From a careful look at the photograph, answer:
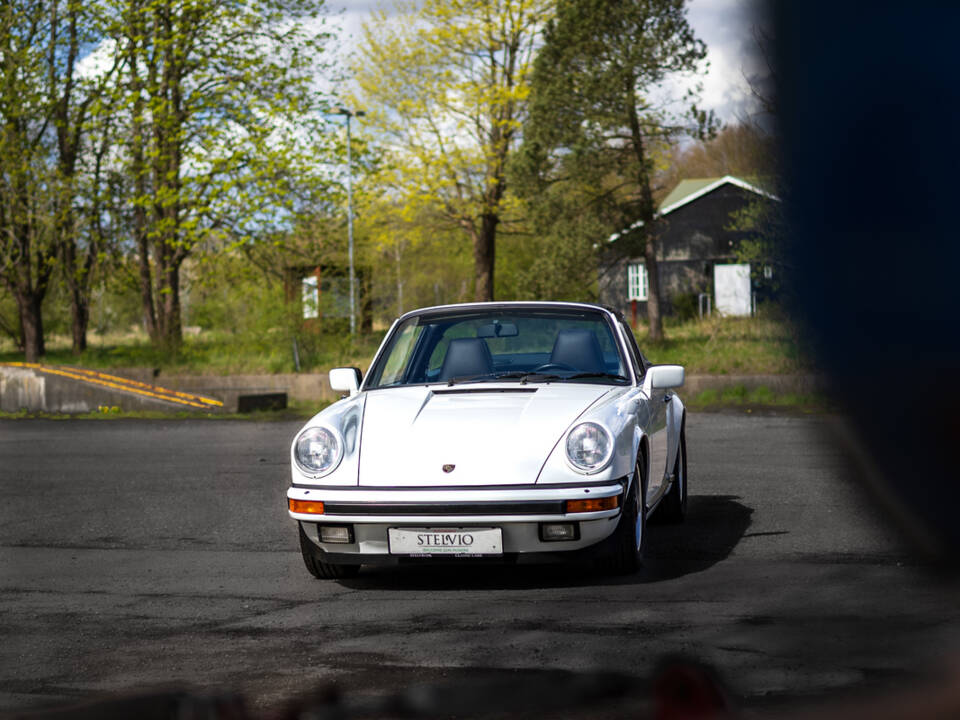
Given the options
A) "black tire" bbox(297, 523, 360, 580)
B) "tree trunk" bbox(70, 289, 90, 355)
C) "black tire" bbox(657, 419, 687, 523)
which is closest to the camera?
"black tire" bbox(297, 523, 360, 580)

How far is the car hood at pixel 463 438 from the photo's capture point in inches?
244

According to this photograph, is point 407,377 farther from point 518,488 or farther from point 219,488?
point 219,488

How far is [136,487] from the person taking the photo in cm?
1106

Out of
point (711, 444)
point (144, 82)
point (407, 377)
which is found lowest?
point (711, 444)

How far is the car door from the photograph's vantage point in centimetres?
732

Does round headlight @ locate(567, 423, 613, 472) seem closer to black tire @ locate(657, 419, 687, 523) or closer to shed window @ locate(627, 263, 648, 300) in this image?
black tire @ locate(657, 419, 687, 523)

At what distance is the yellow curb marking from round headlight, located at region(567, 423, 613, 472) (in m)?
15.6

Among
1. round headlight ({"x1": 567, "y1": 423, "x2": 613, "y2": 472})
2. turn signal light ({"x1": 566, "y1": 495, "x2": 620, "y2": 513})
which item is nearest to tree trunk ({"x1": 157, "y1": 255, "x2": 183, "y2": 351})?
round headlight ({"x1": 567, "y1": 423, "x2": 613, "y2": 472})

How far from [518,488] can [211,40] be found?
25848 mm

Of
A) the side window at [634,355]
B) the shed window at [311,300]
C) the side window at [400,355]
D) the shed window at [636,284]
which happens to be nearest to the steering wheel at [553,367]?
the side window at [634,355]

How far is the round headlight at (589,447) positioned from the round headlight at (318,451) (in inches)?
45.2

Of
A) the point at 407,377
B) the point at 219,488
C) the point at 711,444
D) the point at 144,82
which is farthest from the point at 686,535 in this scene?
the point at 144,82

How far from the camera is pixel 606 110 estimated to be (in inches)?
1201

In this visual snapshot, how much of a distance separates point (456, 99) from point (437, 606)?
1332 inches
